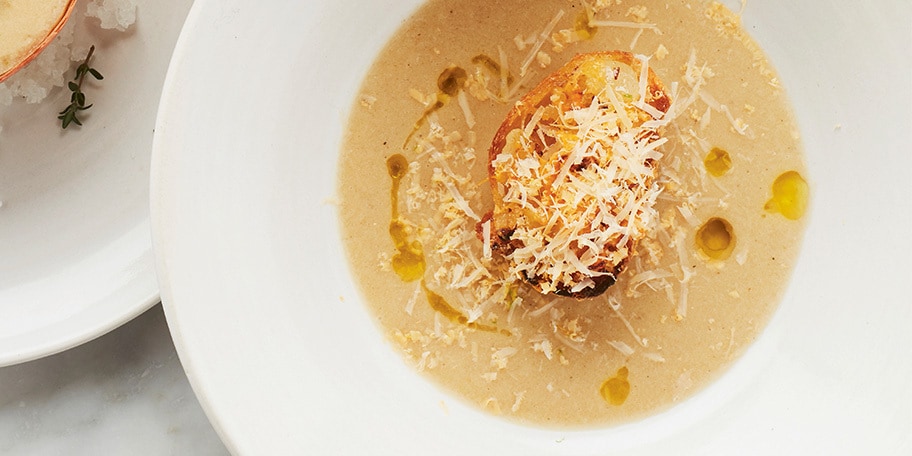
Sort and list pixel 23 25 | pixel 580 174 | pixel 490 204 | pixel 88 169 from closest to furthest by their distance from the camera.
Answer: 1. pixel 580 174
2. pixel 23 25
3. pixel 490 204
4. pixel 88 169

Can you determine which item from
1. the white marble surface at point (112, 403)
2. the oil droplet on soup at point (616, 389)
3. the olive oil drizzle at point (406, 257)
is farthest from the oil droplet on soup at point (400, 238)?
the white marble surface at point (112, 403)

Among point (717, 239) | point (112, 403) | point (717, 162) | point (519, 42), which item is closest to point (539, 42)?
point (519, 42)

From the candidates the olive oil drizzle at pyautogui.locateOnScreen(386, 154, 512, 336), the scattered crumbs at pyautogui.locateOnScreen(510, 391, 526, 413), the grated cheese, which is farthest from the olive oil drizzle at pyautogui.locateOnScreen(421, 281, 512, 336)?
the grated cheese

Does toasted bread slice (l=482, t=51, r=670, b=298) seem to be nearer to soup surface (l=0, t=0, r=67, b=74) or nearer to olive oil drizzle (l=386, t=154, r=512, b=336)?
olive oil drizzle (l=386, t=154, r=512, b=336)

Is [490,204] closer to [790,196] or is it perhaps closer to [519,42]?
[519,42]

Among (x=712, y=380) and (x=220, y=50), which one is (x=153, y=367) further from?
(x=712, y=380)

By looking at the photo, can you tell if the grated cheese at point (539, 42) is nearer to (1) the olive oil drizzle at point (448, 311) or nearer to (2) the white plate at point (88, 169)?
(1) the olive oil drizzle at point (448, 311)

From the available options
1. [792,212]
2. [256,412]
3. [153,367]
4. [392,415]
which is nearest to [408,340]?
[392,415]

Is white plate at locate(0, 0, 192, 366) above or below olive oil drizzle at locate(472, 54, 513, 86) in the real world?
below
